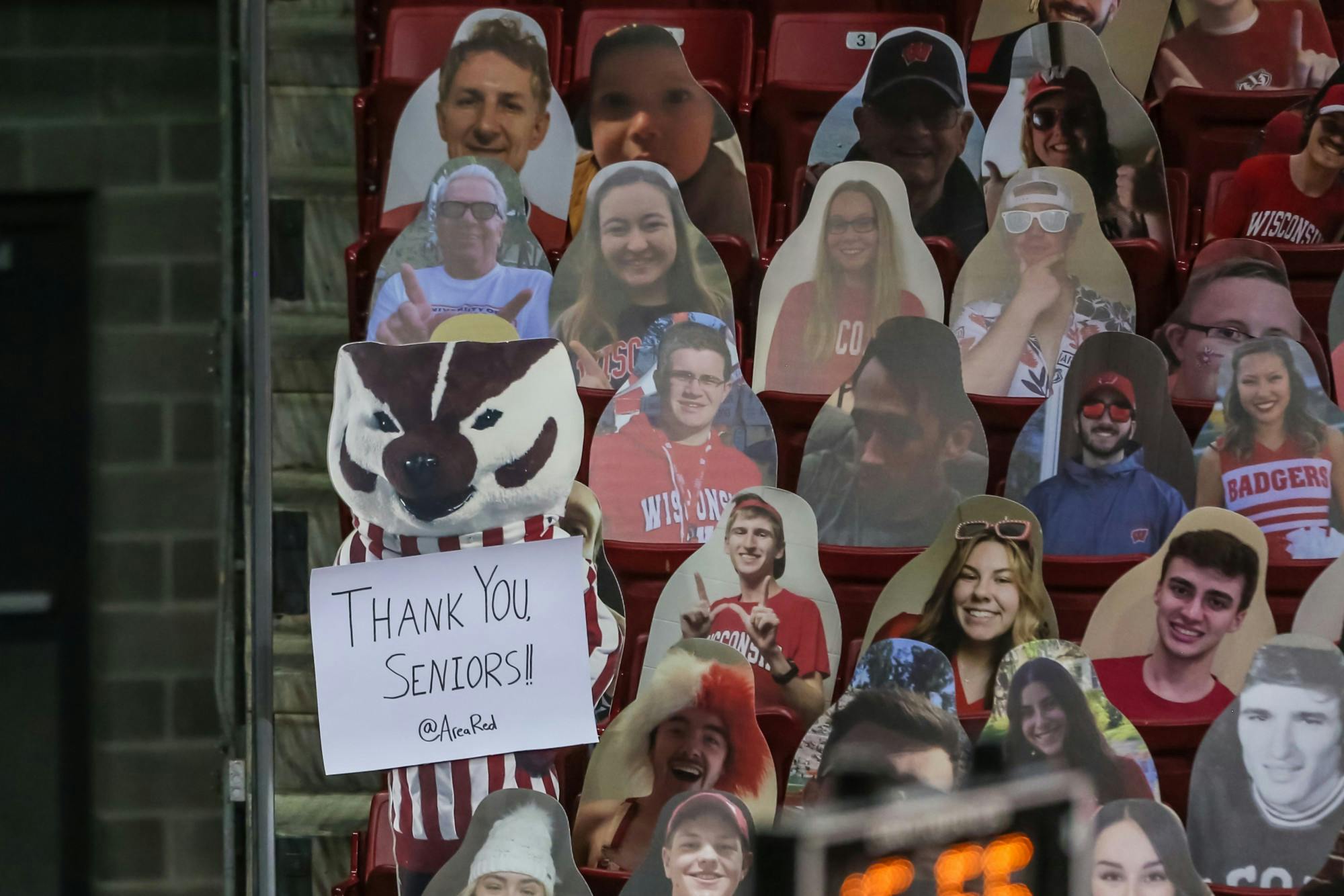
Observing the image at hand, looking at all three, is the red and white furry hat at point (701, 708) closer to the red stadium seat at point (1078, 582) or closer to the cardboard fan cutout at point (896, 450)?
the cardboard fan cutout at point (896, 450)

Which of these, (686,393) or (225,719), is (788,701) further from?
(225,719)

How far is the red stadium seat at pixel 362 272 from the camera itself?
50.9 inches

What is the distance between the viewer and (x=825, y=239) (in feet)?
4.33

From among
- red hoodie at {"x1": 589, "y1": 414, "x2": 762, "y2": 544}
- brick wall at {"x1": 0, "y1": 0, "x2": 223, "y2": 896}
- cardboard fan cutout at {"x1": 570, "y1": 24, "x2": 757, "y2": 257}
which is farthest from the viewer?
brick wall at {"x1": 0, "y1": 0, "x2": 223, "y2": 896}

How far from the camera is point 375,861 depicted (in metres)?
1.17

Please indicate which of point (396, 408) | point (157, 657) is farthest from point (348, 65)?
point (157, 657)

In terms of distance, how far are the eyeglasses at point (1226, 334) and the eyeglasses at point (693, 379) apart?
49cm

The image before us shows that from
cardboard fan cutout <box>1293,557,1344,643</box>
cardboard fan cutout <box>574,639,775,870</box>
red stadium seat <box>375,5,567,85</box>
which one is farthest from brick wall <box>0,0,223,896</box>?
cardboard fan cutout <box>1293,557,1344,643</box>

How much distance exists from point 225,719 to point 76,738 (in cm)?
88

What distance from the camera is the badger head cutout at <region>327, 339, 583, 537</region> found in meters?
1.17

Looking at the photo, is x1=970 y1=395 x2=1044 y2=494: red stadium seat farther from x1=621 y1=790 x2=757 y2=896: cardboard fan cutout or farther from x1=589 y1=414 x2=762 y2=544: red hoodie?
x1=621 y1=790 x2=757 y2=896: cardboard fan cutout

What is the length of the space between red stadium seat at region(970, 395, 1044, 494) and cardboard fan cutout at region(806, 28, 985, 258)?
166 millimetres

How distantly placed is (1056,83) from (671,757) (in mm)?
813

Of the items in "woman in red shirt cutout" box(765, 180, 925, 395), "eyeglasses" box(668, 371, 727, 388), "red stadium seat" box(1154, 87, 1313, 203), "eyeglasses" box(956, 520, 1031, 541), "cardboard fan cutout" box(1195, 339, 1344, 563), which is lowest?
"eyeglasses" box(956, 520, 1031, 541)
